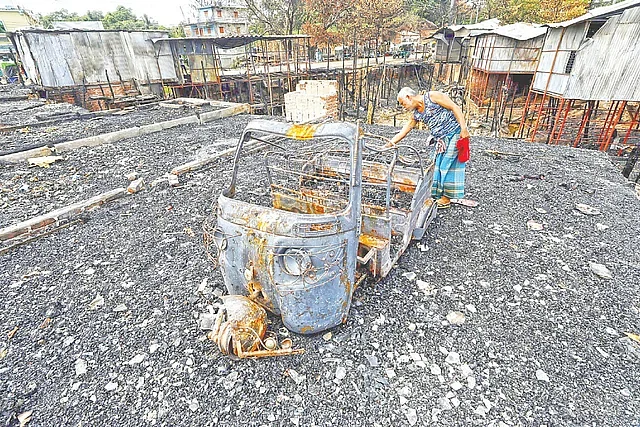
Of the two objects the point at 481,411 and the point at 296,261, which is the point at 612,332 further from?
the point at 296,261

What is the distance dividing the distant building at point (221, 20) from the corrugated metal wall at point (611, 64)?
32331 mm

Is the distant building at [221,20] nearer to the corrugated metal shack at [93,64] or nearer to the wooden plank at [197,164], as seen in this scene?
the corrugated metal shack at [93,64]

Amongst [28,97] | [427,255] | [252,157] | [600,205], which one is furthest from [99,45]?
[600,205]

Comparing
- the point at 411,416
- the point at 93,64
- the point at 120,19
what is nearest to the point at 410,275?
the point at 411,416

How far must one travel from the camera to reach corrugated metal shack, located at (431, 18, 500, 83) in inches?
918

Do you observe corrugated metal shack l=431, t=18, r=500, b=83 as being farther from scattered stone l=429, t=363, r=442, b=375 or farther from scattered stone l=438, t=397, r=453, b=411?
scattered stone l=438, t=397, r=453, b=411

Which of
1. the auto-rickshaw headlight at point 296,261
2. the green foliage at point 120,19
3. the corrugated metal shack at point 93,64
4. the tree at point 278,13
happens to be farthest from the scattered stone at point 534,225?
the green foliage at point 120,19

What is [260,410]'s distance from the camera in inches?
A: 84.8

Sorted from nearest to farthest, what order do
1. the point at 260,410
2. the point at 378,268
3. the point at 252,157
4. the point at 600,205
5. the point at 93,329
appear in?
the point at 260,410
the point at 93,329
the point at 378,268
the point at 600,205
the point at 252,157

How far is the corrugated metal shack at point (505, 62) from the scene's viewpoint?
51.8 ft

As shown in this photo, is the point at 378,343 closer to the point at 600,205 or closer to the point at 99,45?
the point at 600,205

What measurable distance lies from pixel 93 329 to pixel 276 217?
6.63 ft

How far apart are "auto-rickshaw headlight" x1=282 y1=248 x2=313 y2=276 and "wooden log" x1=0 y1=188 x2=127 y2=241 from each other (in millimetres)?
4084

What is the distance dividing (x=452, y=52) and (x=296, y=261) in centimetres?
2837
